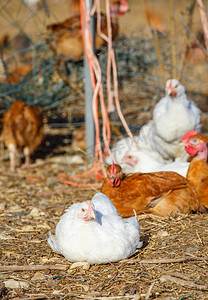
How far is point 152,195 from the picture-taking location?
3096mm

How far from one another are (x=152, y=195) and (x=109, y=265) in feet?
2.98

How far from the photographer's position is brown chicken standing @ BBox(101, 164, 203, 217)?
306 cm

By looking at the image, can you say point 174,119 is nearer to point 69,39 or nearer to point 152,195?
point 152,195

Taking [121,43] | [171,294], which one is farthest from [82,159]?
[171,294]

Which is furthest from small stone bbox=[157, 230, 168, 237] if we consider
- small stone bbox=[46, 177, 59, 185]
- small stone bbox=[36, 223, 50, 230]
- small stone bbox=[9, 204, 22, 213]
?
small stone bbox=[46, 177, 59, 185]

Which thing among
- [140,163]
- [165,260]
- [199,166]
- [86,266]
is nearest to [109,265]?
[86,266]

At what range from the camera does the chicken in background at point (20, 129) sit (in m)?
5.07

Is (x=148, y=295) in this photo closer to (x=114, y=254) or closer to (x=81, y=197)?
(x=114, y=254)

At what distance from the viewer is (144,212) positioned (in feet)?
10.1

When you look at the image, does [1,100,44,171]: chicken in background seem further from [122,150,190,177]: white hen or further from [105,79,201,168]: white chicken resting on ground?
[122,150,190,177]: white hen

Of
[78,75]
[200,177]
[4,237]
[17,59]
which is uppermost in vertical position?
[17,59]

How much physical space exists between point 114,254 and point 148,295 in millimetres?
370

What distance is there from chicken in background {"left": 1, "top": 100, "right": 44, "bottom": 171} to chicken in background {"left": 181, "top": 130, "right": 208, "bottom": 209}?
99.9 inches

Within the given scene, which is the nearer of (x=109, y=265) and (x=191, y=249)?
(x=109, y=265)
